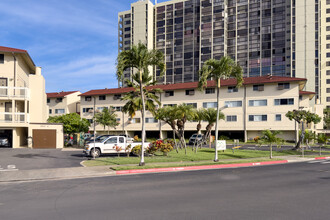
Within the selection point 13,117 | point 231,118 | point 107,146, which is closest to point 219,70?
point 107,146

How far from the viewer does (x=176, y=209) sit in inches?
334

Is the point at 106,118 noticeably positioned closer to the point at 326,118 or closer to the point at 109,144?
the point at 109,144

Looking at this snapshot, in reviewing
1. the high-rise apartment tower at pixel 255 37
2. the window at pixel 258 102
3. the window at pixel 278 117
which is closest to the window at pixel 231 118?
the window at pixel 258 102

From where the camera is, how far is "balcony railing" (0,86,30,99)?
106 ft

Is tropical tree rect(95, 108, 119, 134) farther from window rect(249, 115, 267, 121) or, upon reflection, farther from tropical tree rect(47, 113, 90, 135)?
window rect(249, 115, 267, 121)

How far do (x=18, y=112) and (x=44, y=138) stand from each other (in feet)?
14.2

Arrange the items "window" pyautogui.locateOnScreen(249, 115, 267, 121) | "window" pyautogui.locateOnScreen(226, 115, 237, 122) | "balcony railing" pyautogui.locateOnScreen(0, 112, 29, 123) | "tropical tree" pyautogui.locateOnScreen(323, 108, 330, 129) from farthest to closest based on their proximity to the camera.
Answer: "tropical tree" pyautogui.locateOnScreen(323, 108, 330, 129) < "window" pyautogui.locateOnScreen(226, 115, 237, 122) < "window" pyautogui.locateOnScreen(249, 115, 267, 121) < "balcony railing" pyautogui.locateOnScreen(0, 112, 29, 123)

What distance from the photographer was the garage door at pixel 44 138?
3419 cm

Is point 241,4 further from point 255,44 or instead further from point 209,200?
point 209,200

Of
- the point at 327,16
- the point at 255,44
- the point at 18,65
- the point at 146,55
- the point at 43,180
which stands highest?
the point at 327,16

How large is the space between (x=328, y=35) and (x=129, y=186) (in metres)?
105

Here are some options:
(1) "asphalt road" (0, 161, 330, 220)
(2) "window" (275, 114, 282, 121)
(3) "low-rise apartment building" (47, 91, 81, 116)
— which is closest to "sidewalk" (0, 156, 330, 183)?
(1) "asphalt road" (0, 161, 330, 220)

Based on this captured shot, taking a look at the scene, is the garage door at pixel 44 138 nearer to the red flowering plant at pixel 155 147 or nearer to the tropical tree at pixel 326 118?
the red flowering plant at pixel 155 147

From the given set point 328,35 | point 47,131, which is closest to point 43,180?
point 47,131
